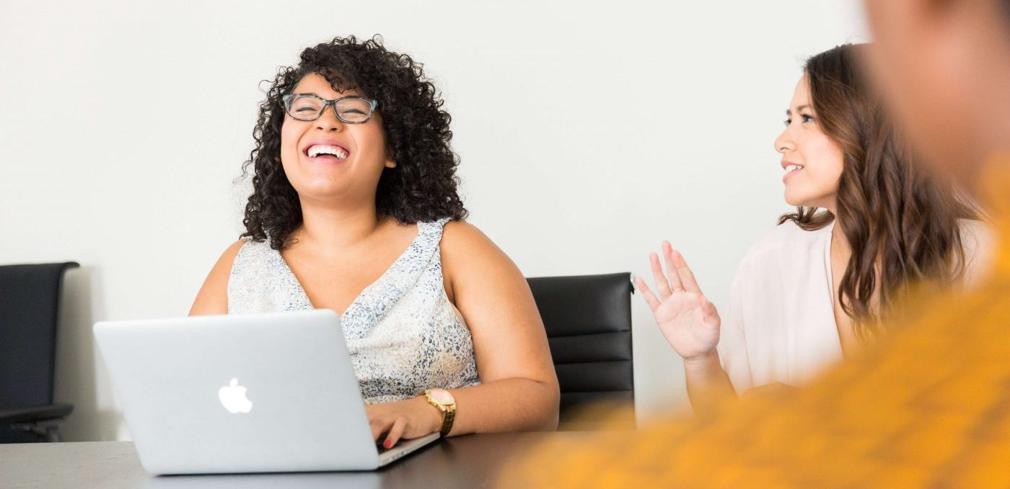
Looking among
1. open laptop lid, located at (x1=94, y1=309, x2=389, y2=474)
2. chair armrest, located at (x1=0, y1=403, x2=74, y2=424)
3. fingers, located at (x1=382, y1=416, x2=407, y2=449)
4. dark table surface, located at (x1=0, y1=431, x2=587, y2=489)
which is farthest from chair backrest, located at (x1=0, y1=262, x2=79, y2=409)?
fingers, located at (x1=382, y1=416, x2=407, y2=449)

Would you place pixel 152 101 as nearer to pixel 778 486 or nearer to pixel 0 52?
pixel 0 52

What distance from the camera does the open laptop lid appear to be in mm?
1279

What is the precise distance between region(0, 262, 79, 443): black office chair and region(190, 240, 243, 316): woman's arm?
57.3 inches

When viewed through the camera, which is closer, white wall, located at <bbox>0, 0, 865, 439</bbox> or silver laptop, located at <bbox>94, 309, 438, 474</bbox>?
silver laptop, located at <bbox>94, 309, 438, 474</bbox>

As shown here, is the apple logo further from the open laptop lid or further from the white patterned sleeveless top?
the white patterned sleeveless top

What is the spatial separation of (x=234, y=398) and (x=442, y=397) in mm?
363

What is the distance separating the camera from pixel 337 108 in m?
2.09

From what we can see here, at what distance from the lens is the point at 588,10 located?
312cm

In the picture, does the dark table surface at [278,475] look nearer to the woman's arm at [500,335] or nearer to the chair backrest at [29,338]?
the woman's arm at [500,335]

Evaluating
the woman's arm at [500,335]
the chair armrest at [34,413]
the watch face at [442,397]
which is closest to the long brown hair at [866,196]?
the woman's arm at [500,335]

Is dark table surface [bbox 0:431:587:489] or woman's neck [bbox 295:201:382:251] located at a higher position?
woman's neck [bbox 295:201:382:251]

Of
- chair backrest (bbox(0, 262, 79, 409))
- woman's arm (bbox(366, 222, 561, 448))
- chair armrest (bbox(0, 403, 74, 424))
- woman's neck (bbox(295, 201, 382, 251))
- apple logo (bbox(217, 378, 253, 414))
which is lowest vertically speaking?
chair armrest (bbox(0, 403, 74, 424))

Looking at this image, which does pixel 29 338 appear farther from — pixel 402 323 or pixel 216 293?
pixel 402 323

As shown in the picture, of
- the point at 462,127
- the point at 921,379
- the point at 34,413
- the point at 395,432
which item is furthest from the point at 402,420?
the point at 34,413
